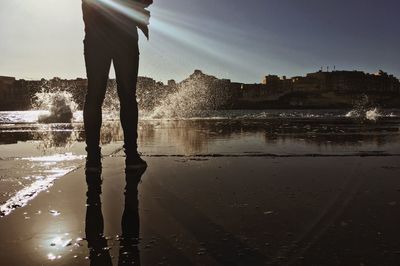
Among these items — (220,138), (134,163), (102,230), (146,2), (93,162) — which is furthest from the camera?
(220,138)

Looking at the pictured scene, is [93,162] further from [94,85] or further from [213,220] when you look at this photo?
[213,220]

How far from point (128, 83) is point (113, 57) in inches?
9.9

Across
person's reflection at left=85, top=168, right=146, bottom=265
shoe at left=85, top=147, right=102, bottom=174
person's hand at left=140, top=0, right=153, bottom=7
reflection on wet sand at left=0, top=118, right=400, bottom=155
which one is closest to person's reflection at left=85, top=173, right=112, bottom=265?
person's reflection at left=85, top=168, right=146, bottom=265

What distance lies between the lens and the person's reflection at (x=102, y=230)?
1.36 metres

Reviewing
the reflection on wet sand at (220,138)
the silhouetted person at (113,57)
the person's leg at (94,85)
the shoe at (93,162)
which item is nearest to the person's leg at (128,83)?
the silhouetted person at (113,57)

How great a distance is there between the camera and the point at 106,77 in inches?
141

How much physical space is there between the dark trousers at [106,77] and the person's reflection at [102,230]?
37.4 inches

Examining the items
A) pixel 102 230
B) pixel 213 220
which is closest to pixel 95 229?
pixel 102 230

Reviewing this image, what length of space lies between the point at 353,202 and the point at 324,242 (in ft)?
2.34

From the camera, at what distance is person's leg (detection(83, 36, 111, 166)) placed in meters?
3.47

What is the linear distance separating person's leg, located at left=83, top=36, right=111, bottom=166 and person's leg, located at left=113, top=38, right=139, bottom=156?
0.34ft

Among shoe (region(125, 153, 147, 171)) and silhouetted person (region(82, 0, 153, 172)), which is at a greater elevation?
silhouetted person (region(82, 0, 153, 172))

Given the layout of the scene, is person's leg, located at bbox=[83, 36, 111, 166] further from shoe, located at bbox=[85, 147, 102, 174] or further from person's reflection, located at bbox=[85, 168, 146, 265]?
person's reflection, located at bbox=[85, 168, 146, 265]

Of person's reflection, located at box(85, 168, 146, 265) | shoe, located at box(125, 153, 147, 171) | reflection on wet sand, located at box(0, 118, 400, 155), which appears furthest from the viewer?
reflection on wet sand, located at box(0, 118, 400, 155)
